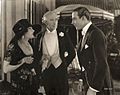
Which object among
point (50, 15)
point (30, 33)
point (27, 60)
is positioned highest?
point (50, 15)

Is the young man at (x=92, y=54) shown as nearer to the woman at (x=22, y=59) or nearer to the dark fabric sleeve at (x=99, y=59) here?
the dark fabric sleeve at (x=99, y=59)

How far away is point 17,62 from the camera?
1988 mm

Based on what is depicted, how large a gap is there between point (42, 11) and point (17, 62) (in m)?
0.39

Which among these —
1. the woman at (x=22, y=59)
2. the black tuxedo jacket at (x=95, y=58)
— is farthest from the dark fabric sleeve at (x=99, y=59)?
the woman at (x=22, y=59)

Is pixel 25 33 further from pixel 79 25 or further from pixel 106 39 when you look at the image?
pixel 106 39

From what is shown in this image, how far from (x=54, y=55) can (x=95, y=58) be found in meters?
0.27

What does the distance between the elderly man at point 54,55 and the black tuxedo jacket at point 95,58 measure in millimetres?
104

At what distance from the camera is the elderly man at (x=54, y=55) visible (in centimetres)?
191

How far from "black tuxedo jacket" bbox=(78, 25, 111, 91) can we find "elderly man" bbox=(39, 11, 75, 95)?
0.10 meters

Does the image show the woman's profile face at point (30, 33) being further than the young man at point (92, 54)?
Yes

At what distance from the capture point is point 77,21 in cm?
189

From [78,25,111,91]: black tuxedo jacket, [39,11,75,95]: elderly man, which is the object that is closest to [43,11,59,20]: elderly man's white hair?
[39,11,75,95]: elderly man

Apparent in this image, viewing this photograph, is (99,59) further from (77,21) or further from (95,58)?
(77,21)

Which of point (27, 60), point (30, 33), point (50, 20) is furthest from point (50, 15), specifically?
point (27, 60)
